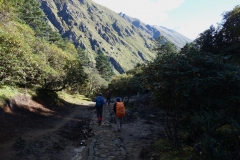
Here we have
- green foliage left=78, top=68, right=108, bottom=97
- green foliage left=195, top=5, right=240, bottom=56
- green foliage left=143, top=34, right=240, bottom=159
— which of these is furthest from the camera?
green foliage left=78, top=68, right=108, bottom=97

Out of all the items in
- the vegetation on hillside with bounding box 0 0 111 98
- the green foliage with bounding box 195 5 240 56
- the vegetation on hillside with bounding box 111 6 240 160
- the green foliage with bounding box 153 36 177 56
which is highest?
the green foliage with bounding box 153 36 177 56

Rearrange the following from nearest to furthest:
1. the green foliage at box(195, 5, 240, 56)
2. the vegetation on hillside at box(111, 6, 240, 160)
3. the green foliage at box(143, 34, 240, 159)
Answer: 1. the vegetation on hillside at box(111, 6, 240, 160)
2. the green foliage at box(143, 34, 240, 159)
3. the green foliage at box(195, 5, 240, 56)

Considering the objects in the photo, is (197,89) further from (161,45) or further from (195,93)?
(161,45)

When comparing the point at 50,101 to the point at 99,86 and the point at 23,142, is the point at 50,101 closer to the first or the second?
→ the point at 23,142

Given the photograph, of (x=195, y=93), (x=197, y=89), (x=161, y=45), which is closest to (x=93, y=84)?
(x=161, y=45)

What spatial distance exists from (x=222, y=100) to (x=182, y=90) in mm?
1314

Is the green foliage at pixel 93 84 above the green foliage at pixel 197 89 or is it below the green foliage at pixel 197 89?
above

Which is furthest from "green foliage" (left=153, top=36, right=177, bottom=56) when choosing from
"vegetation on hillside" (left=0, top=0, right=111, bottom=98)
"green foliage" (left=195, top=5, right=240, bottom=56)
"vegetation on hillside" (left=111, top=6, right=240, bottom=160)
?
"vegetation on hillside" (left=111, top=6, right=240, bottom=160)

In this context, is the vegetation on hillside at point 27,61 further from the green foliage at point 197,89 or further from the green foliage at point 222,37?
the green foliage at point 222,37

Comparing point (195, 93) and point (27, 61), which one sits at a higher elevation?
point (27, 61)

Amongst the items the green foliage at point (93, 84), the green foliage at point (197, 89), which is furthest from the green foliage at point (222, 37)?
the green foliage at point (197, 89)

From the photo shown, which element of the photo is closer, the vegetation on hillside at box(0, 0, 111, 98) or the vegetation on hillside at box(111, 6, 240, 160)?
the vegetation on hillside at box(111, 6, 240, 160)

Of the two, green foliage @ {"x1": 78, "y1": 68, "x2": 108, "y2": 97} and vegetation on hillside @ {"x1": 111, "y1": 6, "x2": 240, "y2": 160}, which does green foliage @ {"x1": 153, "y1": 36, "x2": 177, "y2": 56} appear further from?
vegetation on hillside @ {"x1": 111, "y1": 6, "x2": 240, "y2": 160}

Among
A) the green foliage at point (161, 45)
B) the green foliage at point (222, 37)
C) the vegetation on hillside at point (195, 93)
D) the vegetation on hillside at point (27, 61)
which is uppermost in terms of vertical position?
the green foliage at point (161, 45)
